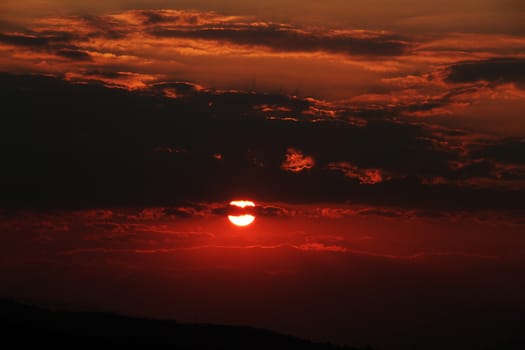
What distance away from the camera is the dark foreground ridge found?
91750 mm

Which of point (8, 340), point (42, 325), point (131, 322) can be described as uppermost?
point (131, 322)

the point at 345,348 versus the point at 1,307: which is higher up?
the point at 1,307

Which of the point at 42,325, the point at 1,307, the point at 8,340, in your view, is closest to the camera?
the point at 8,340

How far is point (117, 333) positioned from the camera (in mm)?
103812

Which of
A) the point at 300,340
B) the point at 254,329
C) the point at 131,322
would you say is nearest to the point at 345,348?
the point at 300,340

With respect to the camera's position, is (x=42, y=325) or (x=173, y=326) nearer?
(x=42, y=325)

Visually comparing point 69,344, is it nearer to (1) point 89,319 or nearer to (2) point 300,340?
(1) point 89,319

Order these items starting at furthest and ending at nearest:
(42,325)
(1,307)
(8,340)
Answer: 1. (1,307)
2. (42,325)
3. (8,340)

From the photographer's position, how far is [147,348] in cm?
9344

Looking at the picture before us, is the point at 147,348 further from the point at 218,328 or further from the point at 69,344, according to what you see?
the point at 218,328

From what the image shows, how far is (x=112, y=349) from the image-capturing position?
9075 centimetres

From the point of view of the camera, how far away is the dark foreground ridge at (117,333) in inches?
3612

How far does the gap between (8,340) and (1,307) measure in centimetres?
2392

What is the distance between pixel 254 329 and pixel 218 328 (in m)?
4.81
